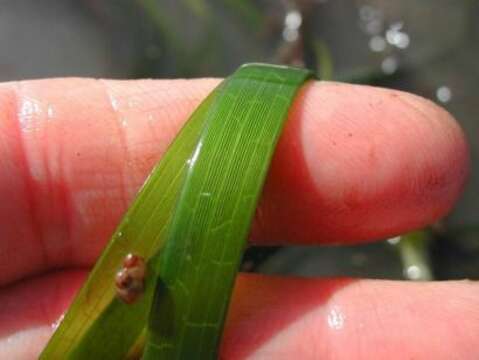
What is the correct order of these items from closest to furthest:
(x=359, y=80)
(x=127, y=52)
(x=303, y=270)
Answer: (x=303, y=270), (x=359, y=80), (x=127, y=52)

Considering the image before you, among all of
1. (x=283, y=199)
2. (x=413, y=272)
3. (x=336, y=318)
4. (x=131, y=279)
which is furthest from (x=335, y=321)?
(x=413, y=272)

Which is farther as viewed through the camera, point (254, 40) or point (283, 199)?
point (254, 40)

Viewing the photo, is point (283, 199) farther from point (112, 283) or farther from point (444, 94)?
point (444, 94)

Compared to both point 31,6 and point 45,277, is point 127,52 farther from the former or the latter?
point 45,277

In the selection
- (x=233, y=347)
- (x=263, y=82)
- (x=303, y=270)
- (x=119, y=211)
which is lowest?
(x=303, y=270)

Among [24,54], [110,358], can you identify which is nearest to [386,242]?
[110,358]

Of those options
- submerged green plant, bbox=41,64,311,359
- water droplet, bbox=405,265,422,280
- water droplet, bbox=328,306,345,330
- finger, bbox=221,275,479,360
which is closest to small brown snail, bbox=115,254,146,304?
submerged green plant, bbox=41,64,311,359
